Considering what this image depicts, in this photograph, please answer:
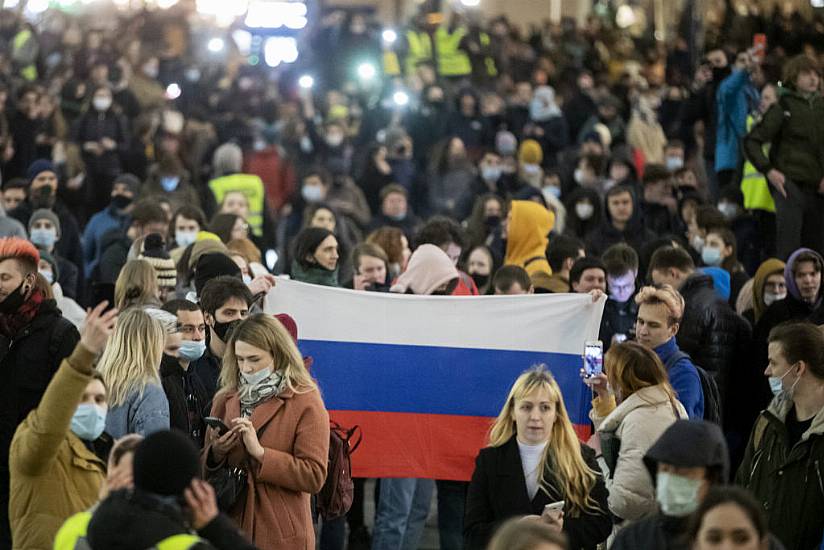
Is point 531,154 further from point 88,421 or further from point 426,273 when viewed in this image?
point 88,421

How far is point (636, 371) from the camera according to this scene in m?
9.16

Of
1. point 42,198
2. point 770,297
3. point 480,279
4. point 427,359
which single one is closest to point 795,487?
point 427,359

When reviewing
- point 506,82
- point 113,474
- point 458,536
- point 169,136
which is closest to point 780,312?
point 458,536

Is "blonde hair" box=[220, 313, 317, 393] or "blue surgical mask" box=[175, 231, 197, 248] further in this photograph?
"blue surgical mask" box=[175, 231, 197, 248]

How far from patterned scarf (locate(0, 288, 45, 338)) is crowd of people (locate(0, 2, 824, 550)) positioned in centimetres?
2

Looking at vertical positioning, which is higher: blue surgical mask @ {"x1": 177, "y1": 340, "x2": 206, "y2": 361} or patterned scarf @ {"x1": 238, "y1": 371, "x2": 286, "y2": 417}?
blue surgical mask @ {"x1": 177, "y1": 340, "x2": 206, "y2": 361}

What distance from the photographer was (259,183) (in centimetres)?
1806

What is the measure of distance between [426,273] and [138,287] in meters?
2.11

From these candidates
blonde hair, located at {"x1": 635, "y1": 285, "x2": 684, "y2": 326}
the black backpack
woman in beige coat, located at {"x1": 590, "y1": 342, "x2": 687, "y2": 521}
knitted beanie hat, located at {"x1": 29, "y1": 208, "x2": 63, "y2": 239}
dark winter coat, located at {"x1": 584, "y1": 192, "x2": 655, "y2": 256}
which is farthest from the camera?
dark winter coat, located at {"x1": 584, "y1": 192, "x2": 655, "y2": 256}

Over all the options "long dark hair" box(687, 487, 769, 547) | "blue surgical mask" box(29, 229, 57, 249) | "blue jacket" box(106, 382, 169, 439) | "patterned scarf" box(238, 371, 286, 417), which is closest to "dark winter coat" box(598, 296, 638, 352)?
"patterned scarf" box(238, 371, 286, 417)

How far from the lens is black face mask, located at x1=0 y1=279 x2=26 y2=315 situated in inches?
367

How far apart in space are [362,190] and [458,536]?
9.28 m

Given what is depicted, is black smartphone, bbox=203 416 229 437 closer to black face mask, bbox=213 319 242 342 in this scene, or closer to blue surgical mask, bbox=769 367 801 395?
black face mask, bbox=213 319 242 342

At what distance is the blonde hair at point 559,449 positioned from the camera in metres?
8.52
